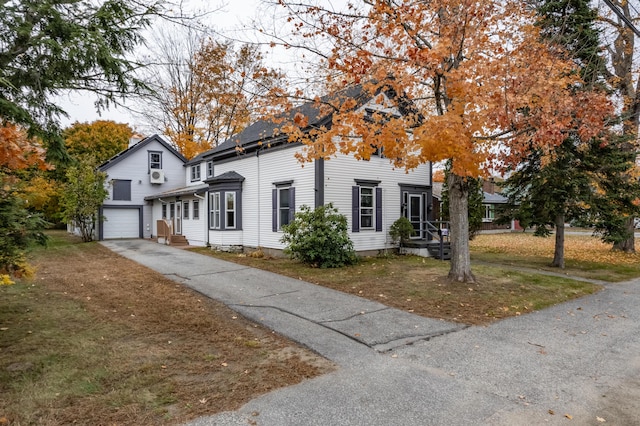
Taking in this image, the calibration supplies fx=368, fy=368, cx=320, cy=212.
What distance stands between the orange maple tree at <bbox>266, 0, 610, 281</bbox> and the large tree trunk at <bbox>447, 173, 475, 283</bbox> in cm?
2

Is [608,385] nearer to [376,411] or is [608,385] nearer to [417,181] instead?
[376,411]

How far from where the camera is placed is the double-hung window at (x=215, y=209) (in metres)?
17.7

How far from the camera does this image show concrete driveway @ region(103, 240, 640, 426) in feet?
11.3

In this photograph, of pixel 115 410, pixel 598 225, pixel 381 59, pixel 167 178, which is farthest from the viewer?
pixel 167 178

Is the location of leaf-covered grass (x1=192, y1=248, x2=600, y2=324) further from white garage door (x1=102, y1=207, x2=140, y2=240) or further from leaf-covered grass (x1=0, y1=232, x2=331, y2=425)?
white garage door (x1=102, y1=207, x2=140, y2=240)

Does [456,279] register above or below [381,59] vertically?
below

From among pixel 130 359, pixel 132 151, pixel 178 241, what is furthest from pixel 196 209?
pixel 130 359

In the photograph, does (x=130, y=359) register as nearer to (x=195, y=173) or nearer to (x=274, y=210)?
(x=274, y=210)

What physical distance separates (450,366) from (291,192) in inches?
417

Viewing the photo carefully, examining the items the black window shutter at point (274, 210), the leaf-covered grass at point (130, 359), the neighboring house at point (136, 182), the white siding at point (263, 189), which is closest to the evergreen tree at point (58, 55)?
the leaf-covered grass at point (130, 359)

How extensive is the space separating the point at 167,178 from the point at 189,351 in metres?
23.5

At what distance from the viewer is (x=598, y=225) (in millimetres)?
11953

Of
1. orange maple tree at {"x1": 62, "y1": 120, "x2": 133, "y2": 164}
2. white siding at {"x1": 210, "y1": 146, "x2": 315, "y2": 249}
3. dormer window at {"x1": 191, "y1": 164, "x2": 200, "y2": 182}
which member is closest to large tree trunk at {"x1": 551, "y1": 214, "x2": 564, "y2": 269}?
white siding at {"x1": 210, "y1": 146, "x2": 315, "y2": 249}

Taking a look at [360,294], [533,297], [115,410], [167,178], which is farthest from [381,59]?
[167,178]
